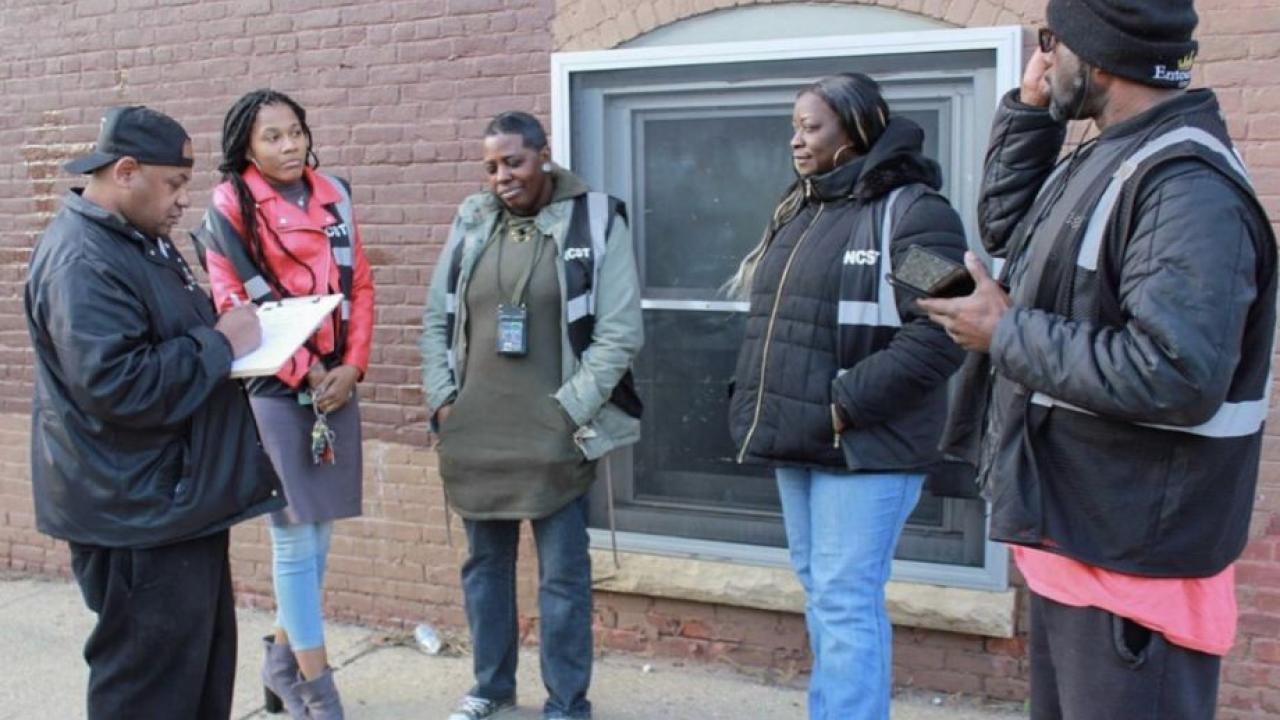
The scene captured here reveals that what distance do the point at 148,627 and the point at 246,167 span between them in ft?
5.48

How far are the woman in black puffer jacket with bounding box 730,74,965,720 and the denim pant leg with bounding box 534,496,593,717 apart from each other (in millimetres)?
796

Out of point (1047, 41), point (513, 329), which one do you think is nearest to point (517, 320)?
point (513, 329)

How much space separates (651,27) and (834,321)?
1.61 meters

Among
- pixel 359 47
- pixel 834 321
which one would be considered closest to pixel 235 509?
pixel 834 321

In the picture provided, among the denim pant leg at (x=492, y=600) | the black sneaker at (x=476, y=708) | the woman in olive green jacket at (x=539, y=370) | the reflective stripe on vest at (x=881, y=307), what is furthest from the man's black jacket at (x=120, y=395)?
the reflective stripe on vest at (x=881, y=307)

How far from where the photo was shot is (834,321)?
354 cm

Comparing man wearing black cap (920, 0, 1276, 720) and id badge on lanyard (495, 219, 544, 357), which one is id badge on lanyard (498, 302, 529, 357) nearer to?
id badge on lanyard (495, 219, 544, 357)

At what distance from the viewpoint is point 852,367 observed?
3.50 m

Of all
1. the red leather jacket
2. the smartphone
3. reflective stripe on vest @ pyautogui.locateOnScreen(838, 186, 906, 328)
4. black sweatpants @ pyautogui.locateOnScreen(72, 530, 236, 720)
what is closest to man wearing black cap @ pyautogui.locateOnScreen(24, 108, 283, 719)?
black sweatpants @ pyautogui.locateOnScreen(72, 530, 236, 720)

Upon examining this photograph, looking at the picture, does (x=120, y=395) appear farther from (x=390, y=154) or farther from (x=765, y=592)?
(x=765, y=592)

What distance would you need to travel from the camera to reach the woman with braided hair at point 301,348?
4.07m

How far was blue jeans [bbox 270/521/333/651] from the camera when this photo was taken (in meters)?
4.10

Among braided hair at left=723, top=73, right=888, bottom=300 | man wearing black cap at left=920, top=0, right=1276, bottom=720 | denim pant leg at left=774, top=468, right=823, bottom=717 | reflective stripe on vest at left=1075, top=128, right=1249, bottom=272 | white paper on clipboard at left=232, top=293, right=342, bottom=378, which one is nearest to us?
man wearing black cap at left=920, top=0, right=1276, bottom=720

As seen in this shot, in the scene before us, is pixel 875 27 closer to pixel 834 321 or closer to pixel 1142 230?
pixel 834 321
